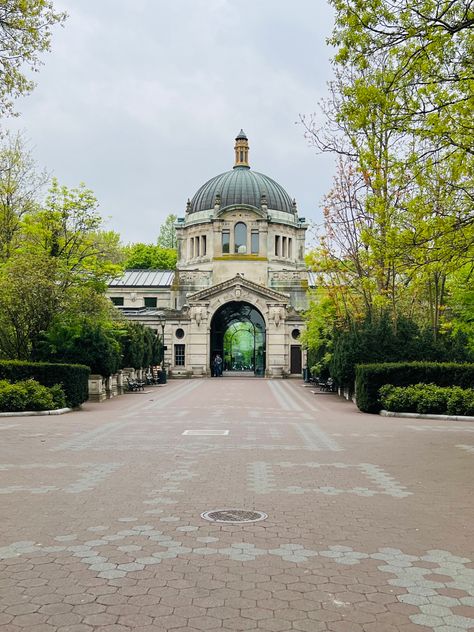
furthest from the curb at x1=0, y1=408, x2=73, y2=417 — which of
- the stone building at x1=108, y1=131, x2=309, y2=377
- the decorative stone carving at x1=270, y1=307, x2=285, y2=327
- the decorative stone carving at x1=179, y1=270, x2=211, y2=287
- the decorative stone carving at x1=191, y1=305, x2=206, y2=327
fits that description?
the decorative stone carving at x1=179, y1=270, x2=211, y2=287

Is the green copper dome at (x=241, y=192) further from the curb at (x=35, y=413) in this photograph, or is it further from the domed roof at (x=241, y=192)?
the curb at (x=35, y=413)

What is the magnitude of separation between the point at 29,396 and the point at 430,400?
13.4 metres

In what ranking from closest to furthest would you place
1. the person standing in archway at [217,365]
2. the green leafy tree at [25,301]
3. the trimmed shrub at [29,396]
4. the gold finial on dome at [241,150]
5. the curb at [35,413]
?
the curb at [35,413] < the trimmed shrub at [29,396] < the green leafy tree at [25,301] < the person standing in archway at [217,365] < the gold finial on dome at [241,150]

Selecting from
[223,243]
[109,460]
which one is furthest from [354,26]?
[223,243]

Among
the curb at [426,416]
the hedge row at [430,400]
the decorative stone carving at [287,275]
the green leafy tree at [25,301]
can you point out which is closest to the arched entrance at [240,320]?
the decorative stone carving at [287,275]

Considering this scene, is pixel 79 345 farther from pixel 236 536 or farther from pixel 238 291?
pixel 238 291

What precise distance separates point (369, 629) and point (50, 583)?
8.77 ft

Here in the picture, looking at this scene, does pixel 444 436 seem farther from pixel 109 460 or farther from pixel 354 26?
pixel 354 26

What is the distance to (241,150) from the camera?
83000 mm

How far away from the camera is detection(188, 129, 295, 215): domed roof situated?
73.7 meters

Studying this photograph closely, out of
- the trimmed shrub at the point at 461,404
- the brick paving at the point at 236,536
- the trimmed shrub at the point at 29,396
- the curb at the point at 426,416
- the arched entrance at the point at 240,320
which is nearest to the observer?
the brick paving at the point at 236,536

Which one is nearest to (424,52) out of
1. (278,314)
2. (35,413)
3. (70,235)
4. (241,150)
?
(35,413)

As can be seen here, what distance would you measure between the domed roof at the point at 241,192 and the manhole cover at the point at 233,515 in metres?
65.7

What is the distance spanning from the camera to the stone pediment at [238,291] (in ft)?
200
